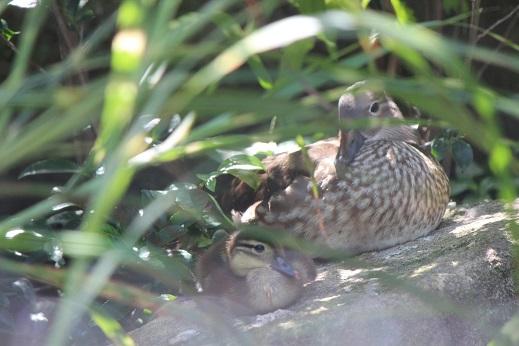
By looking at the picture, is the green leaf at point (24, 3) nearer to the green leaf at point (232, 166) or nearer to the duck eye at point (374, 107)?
the green leaf at point (232, 166)

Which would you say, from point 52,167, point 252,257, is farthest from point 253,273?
point 52,167

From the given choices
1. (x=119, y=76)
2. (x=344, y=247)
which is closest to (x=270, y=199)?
(x=344, y=247)

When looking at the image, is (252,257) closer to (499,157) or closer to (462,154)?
(462,154)

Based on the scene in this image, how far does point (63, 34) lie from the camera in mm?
4539

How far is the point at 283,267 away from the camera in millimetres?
3613

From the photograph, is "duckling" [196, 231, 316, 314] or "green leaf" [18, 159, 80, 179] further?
"green leaf" [18, 159, 80, 179]

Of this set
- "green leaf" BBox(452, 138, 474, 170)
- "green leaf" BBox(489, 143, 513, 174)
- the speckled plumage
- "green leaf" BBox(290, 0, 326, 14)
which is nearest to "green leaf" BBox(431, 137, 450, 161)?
"green leaf" BBox(452, 138, 474, 170)

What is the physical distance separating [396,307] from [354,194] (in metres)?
1.15

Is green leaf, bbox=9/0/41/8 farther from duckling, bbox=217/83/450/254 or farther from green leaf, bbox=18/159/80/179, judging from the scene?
duckling, bbox=217/83/450/254

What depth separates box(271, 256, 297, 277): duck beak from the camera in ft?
11.7

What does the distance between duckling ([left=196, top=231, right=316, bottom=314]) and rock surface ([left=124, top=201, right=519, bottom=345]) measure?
7 cm

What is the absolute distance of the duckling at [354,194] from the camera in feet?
13.9

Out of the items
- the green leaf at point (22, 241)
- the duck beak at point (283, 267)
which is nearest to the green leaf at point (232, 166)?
the duck beak at point (283, 267)

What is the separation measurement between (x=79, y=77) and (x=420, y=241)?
181 centimetres
